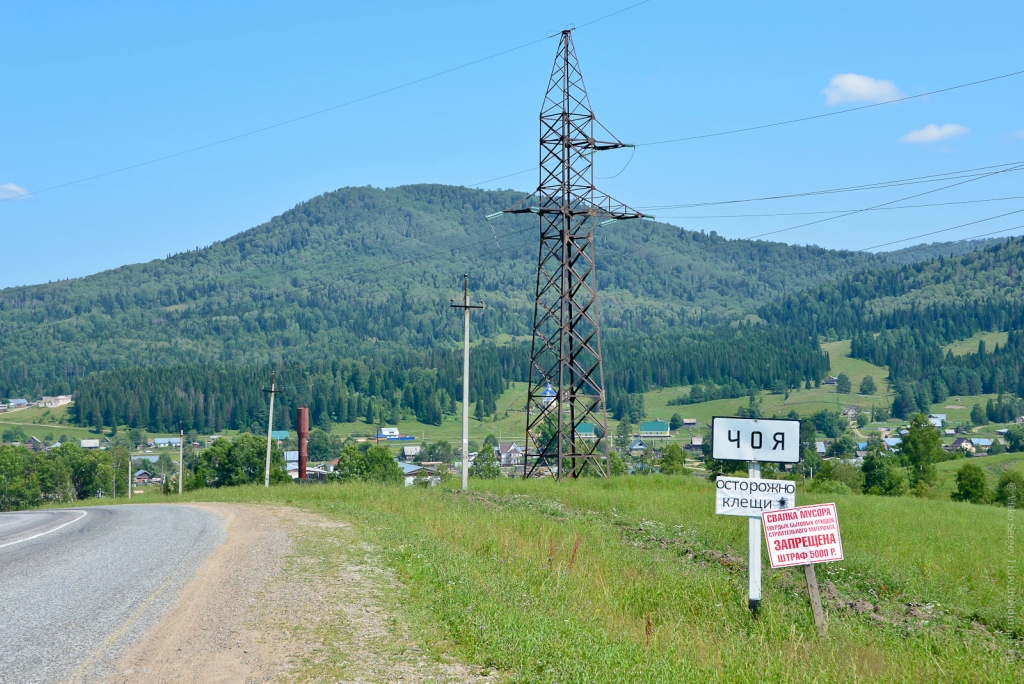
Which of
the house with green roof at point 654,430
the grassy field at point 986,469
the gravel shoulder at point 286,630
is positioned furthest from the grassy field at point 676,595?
the house with green roof at point 654,430

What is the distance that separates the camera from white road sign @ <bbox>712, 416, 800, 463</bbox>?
1114 cm

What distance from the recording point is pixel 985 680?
28.2 feet

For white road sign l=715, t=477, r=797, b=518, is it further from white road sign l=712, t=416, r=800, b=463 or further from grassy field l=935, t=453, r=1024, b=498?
grassy field l=935, t=453, r=1024, b=498

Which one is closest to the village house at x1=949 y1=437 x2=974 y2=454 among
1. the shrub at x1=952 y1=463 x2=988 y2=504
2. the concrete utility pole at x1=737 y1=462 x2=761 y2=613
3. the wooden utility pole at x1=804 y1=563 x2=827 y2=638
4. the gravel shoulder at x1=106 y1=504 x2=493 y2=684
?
the shrub at x1=952 y1=463 x2=988 y2=504

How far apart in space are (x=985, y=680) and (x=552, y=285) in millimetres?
26218

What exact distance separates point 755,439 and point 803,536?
1258 millimetres

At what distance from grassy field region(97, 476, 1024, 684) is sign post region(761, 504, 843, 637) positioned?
0.87 m

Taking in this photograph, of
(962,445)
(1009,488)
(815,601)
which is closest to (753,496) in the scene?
(815,601)

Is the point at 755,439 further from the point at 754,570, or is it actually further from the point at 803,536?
the point at 754,570

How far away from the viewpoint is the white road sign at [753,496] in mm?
11047

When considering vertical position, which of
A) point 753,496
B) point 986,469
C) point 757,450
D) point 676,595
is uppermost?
point 757,450

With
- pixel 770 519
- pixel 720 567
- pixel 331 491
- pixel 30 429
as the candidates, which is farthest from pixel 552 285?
pixel 30 429

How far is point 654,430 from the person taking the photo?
165 metres

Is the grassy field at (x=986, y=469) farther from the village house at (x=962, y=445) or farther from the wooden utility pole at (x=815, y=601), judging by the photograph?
the wooden utility pole at (x=815, y=601)
